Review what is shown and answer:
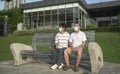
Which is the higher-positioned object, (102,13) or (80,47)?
(102,13)

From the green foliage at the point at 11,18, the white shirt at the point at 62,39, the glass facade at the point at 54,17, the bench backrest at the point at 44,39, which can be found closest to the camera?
the white shirt at the point at 62,39

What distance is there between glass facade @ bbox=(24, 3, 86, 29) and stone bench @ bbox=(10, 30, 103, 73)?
26.7 metres

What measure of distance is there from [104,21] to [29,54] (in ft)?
138

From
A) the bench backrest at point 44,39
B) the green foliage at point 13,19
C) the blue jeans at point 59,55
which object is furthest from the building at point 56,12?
the blue jeans at point 59,55

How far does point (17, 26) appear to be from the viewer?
4034 cm

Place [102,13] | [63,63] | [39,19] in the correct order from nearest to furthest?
1. [63,63]
2. [39,19]
3. [102,13]

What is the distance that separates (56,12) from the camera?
39.2 metres

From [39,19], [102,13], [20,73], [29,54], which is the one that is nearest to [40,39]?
[29,54]

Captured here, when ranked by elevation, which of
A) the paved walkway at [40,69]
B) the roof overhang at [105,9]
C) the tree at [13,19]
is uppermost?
the roof overhang at [105,9]

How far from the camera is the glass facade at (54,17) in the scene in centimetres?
3719

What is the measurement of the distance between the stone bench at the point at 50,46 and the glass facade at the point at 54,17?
26695 millimetres

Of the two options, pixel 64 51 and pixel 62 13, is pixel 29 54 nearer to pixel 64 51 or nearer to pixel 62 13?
pixel 64 51

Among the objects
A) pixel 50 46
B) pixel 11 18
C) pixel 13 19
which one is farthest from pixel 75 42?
pixel 13 19

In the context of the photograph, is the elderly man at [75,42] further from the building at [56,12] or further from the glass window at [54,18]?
the glass window at [54,18]
